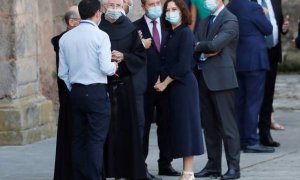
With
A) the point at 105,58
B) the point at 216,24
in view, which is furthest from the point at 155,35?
the point at 105,58

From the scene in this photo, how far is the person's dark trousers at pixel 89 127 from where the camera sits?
9.45m

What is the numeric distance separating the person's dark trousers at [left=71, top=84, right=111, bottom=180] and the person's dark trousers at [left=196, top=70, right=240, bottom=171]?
4.71 feet

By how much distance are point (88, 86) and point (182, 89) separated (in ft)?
4.06

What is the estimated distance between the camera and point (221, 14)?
35.5 ft

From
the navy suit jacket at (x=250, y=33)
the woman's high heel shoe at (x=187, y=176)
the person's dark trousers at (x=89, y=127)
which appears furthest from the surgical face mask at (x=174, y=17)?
the navy suit jacket at (x=250, y=33)

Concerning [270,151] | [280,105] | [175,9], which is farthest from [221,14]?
[280,105]

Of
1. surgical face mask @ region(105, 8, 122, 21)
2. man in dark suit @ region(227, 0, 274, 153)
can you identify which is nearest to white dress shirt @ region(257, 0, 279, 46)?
man in dark suit @ region(227, 0, 274, 153)

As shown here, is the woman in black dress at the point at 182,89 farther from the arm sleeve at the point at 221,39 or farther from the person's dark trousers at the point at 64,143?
the person's dark trousers at the point at 64,143

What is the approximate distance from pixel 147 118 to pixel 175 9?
1.04m

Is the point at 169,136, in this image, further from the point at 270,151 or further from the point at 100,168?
the point at 270,151

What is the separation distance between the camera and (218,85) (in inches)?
419

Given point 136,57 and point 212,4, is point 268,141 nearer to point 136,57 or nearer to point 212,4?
point 212,4

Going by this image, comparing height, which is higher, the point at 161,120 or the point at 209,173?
the point at 161,120

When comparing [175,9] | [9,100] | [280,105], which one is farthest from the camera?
[280,105]
